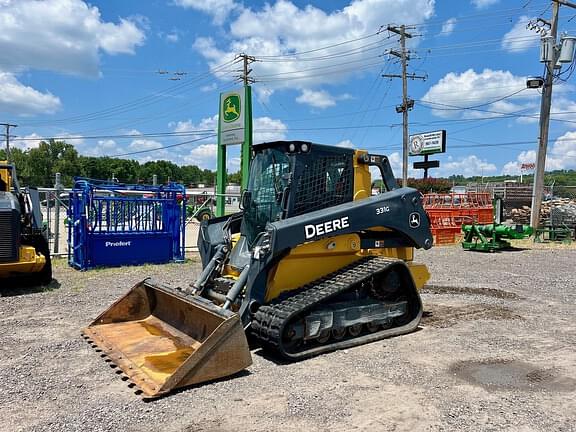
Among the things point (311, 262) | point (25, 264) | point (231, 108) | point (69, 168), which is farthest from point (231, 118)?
point (69, 168)

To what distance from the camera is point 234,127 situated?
19.8 m

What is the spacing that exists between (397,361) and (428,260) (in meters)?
9.39

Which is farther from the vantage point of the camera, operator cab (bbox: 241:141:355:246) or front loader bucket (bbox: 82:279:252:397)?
operator cab (bbox: 241:141:355:246)

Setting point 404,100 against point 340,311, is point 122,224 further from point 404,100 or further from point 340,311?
point 404,100

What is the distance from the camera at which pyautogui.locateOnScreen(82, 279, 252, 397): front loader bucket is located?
4770 mm

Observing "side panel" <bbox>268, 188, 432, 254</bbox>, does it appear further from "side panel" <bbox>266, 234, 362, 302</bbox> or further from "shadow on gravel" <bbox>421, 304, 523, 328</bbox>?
"shadow on gravel" <bbox>421, 304, 523, 328</bbox>

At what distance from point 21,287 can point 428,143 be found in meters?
31.1

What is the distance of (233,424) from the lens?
13.5ft

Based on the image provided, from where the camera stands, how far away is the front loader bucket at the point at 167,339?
4770 mm

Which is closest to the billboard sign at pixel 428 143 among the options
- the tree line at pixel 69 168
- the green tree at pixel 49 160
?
the tree line at pixel 69 168

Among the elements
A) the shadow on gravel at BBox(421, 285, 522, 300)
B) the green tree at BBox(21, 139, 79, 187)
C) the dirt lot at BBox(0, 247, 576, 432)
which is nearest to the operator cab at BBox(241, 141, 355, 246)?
the dirt lot at BBox(0, 247, 576, 432)

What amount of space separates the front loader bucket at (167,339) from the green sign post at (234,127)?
38.4ft

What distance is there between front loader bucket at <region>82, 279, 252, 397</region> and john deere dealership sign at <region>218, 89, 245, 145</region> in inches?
520

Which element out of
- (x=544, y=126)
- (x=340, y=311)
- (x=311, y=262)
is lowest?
(x=340, y=311)
